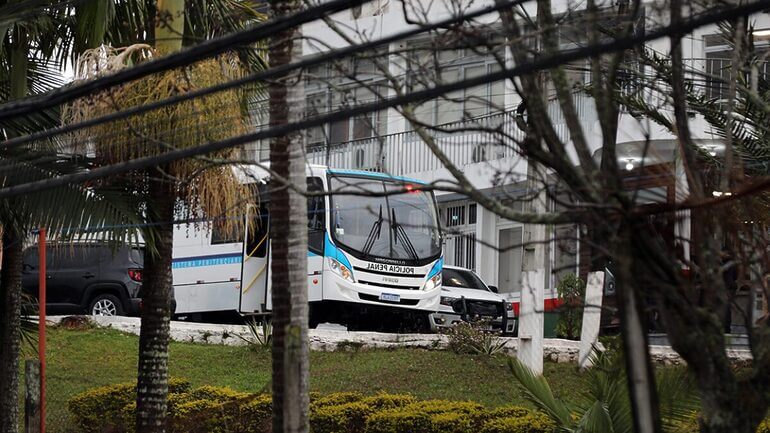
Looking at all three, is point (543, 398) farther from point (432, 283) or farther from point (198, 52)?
point (432, 283)

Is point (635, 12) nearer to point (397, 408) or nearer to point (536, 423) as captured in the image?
point (536, 423)

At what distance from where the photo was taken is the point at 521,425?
1262 centimetres

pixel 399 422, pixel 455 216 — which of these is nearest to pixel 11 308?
pixel 399 422

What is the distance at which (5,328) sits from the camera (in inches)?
549

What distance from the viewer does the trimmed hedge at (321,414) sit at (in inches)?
511

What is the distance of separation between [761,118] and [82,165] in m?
6.16

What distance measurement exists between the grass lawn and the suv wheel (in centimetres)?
240

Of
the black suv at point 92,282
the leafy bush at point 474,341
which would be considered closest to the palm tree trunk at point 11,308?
the leafy bush at point 474,341

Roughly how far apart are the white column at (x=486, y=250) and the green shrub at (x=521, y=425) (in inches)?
705

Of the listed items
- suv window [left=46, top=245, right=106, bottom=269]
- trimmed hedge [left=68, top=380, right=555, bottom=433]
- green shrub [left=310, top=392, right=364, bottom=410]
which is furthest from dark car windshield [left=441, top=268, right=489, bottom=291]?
green shrub [left=310, top=392, right=364, bottom=410]

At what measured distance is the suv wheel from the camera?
25.4m

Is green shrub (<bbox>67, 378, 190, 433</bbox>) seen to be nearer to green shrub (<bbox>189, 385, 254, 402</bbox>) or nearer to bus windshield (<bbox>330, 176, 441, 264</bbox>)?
green shrub (<bbox>189, 385, 254, 402</bbox>)

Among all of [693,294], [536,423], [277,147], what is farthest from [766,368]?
[536,423]

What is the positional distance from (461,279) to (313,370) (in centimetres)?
726
